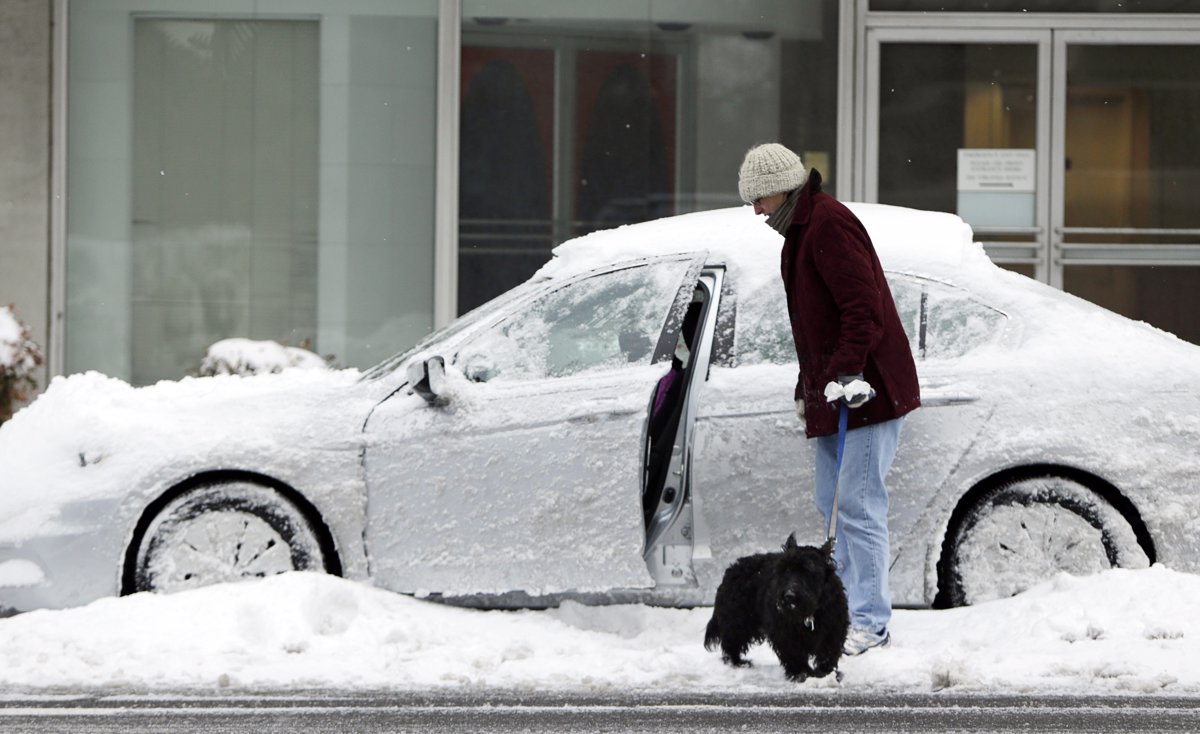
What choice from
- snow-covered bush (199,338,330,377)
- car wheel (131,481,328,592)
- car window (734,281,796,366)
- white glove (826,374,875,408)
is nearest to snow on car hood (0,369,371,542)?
car wheel (131,481,328,592)

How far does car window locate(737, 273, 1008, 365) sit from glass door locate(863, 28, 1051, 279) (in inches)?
228

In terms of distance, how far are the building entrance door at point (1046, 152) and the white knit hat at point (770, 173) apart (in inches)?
258

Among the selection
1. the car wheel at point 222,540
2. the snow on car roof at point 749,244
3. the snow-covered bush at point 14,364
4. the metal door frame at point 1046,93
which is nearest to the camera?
the car wheel at point 222,540

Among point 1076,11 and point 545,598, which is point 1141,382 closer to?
point 545,598

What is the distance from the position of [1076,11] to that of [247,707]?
29.9 ft

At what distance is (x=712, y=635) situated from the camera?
573cm

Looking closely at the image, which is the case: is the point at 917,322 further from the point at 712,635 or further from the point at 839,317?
the point at 712,635

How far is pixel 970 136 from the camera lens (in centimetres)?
1251

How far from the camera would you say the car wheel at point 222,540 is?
252 inches

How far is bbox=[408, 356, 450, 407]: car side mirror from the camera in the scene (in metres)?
6.43

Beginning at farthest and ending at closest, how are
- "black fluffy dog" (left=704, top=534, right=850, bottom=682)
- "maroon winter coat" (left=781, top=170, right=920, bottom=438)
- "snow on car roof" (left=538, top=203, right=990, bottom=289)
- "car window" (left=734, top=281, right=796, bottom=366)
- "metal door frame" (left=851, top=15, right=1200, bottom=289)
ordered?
1. "metal door frame" (left=851, top=15, right=1200, bottom=289)
2. "snow on car roof" (left=538, top=203, right=990, bottom=289)
3. "car window" (left=734, top=281, right=796, bottom=366)
4. "maroon winter coat" (left=781, top=170, right=920, bottom=438)
5. "black fluffy dog" (left=704, top=534, right=850, bottom=682)

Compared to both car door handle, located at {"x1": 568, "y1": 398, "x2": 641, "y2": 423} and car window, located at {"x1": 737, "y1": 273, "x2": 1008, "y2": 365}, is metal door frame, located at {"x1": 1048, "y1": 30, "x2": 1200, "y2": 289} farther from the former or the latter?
car door handle, located at {"x1": 568, "y1": 398, "x2": 641, "y2": 423}

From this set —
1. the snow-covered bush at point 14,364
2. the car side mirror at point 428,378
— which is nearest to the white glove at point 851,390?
the car side mirror at point 428,378

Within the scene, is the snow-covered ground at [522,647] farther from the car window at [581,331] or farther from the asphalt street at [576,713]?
the car window at [581,331]
